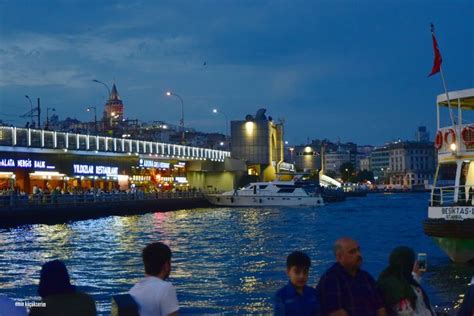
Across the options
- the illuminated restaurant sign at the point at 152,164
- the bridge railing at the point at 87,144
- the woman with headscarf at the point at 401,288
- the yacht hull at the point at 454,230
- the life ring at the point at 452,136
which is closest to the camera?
the woman with headscarf at the point at 401,288

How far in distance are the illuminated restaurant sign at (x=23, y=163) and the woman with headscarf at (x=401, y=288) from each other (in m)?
61.5

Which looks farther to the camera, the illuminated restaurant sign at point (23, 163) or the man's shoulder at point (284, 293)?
the illuminated restaurant sign at point (23, 163)

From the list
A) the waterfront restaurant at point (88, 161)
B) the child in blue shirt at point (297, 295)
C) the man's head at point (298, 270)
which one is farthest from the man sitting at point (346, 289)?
the waterfront restaurant at point (88, 161)

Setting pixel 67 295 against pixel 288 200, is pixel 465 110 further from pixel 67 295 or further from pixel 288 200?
pixel 288 200

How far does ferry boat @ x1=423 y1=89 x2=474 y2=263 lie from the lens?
23.3 metres

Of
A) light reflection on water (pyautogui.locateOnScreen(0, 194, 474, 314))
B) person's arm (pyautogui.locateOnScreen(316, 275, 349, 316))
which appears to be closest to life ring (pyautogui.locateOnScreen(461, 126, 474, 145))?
light reflection on water (pyautogui.locateOnScreen(0, 194, 474, 314))

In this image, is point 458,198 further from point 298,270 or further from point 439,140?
point 298,270

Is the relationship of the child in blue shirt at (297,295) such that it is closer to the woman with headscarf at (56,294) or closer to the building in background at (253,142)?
the woman with headscarf at (56,294)

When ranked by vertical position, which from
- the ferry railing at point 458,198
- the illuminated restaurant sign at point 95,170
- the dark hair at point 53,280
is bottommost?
the dark hair at point 53,280

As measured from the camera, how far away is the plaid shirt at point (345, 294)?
703cm

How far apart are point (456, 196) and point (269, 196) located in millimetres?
59977

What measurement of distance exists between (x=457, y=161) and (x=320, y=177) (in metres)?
136

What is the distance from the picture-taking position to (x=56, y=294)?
6488 mm

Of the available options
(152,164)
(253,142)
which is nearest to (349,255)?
(152,164)
